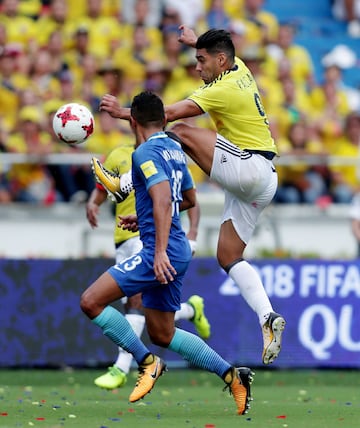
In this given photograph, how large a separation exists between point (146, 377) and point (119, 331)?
0.38 m

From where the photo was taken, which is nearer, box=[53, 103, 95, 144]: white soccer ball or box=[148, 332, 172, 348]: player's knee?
box=[148, 332, 172, 348]: player's knee

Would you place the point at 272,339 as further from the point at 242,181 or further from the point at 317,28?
the point at 317,28

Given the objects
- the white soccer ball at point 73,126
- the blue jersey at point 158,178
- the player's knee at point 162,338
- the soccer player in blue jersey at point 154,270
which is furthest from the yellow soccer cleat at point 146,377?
the white soccer ball at point 73,126

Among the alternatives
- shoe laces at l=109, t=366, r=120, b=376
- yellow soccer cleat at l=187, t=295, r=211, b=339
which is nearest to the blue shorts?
shoe laces at l=109, t=366, r=120, b=376

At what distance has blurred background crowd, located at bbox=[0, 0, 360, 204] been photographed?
607 inches

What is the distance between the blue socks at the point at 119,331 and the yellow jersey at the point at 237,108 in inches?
69.6

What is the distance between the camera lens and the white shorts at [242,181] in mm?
9492

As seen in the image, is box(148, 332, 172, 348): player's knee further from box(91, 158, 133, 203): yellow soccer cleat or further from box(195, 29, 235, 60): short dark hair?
box(195, 29, 235, 60): short dark hair

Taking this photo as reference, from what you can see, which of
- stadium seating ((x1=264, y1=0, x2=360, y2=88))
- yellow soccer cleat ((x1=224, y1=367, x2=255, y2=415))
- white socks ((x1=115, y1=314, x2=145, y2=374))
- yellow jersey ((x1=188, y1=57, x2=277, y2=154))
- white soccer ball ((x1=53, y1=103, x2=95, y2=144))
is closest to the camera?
yellow soccer cleat ((x1=224, y1=367, x2=255, y2=415))

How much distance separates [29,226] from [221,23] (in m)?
5.27

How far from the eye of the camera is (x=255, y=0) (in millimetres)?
18875

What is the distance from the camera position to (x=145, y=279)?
8.46 m

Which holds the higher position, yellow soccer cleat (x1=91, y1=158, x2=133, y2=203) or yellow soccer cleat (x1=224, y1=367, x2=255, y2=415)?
yellow soccer cleat (x1=91, y1=158, x2=133, y2=203)

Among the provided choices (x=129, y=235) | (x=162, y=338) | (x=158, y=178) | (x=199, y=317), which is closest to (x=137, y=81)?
(x=129, y=235)
